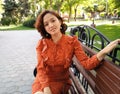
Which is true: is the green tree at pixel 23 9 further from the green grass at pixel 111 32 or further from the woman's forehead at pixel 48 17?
the woman's forehead at pixel 48 17

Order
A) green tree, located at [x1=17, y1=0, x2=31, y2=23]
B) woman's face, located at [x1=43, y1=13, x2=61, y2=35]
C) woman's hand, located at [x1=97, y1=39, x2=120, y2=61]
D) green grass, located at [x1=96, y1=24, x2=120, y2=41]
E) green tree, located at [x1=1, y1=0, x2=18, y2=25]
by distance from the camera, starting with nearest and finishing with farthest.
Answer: woman's hand, located at [x1=97, y1=39, x2=120, y2=61] < woman's face, located at [x1=43, y1=13, x2=61, y2=35] < green grass, located at [x1=96, y1=24, x2=120, y2=41] < green tree, located at [x1=1, y1=0, x2=18, y2=25] < green tree, located at [x1=17, y1=0, x2=31, y2=23]

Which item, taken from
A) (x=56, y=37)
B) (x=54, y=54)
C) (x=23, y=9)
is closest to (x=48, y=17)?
(x=56, y=37)

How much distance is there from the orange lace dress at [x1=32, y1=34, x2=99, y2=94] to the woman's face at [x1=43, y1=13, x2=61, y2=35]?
158mm

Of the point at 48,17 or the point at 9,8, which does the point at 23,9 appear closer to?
the point at 9,8

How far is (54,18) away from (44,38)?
332 millimetres

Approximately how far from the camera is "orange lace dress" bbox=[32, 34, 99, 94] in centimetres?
329

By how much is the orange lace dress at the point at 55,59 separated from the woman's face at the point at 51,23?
0.16 meters

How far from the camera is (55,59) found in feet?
10.8

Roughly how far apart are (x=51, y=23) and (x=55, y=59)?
45 cm

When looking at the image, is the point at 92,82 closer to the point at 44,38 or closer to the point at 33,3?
the point at 44,38

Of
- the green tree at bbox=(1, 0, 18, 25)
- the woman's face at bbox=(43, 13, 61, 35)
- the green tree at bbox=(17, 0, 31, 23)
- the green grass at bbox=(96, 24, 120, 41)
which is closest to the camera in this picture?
the woman's face at bbox=(43, 13, 61, 35)

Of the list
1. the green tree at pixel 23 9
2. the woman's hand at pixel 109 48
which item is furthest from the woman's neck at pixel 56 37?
the green tree at pixel 23 9

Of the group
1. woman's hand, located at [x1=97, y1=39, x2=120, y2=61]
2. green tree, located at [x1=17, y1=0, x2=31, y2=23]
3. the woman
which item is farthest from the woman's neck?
green tree, located at [x1=17, y1=0, x2=31, y2=23]

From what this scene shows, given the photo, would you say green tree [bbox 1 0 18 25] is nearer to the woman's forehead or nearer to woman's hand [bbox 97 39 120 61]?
the woman's forehead
